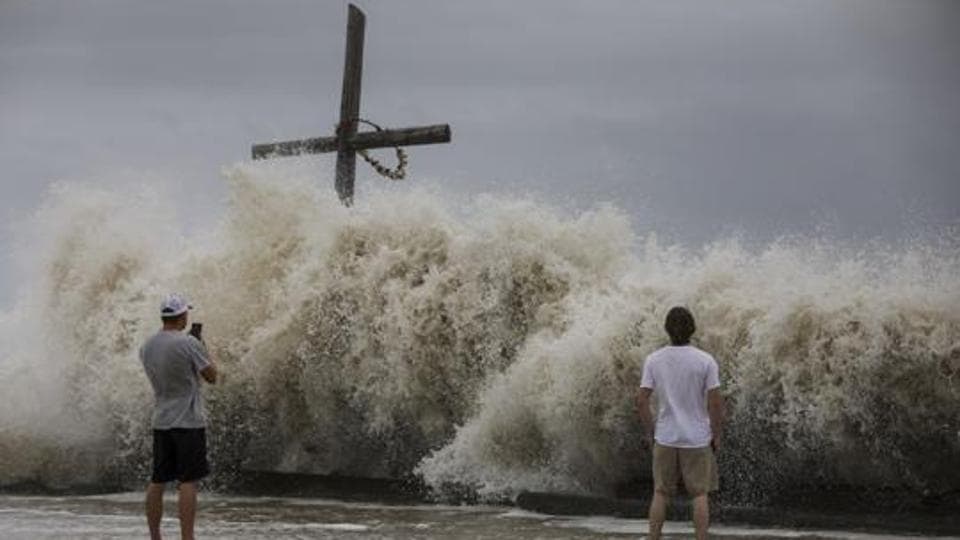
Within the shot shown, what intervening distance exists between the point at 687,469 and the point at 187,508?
10.3ft

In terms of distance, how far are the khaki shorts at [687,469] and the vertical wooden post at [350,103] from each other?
33.3 ft

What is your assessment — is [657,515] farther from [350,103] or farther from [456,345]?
[350,103]

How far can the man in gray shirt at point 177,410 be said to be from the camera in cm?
970

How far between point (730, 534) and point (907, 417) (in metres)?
1.76

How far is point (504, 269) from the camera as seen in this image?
15.9 m

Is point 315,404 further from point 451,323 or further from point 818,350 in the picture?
point 818,350

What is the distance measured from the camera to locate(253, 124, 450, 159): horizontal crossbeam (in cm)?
1847

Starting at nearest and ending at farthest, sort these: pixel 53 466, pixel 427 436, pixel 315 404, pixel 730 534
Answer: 1. pixel 730 534
2. pixel 427 436
3. pixel 315 404
4. pixel 53 466

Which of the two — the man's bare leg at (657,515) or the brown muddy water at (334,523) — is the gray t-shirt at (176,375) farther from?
the man's bare leg at (657,515)

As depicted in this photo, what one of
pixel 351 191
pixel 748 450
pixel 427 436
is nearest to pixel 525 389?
pixel 427 436

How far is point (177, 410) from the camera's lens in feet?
31.9

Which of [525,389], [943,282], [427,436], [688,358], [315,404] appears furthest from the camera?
[315,404]

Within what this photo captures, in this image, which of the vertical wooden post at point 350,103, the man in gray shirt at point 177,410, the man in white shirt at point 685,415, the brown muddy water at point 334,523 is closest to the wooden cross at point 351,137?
the vertical wooden post at point 350,103

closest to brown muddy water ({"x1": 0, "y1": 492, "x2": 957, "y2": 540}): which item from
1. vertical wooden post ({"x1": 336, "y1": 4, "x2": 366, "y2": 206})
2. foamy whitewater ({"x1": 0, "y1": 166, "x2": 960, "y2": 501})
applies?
foamy whitewater ({"x1": 0, "y1": 166, "x2": 960, "y2": 501})
